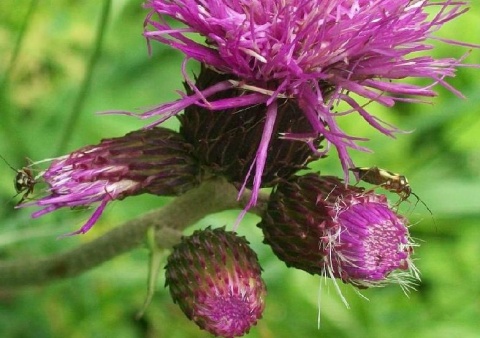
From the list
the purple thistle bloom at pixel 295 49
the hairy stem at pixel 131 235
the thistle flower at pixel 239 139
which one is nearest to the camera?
the purple thistle bloom at pixel 295 49

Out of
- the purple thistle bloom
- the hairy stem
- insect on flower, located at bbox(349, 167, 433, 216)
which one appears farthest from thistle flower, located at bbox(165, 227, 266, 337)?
insect on flower, located at bbox(349, 167, 433, 216)

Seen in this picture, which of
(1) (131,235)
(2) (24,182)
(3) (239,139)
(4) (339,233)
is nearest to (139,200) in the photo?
(1) (131,235)

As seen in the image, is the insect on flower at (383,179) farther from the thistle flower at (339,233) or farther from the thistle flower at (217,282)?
the thistle flower at (217,282)

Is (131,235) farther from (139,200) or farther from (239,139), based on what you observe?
(139,200)

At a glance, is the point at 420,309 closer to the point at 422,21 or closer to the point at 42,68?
the point at 422,21

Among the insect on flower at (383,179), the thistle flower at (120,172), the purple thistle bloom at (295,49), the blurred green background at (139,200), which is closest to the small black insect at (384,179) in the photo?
the insect on flower at (383,179)

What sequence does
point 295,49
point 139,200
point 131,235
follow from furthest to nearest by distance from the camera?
point 139,200, point 131,235, point 295,49

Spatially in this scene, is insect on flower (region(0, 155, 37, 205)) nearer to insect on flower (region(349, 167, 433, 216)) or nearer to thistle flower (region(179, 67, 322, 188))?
thistle flower (region(179, 67, 322, 188))
